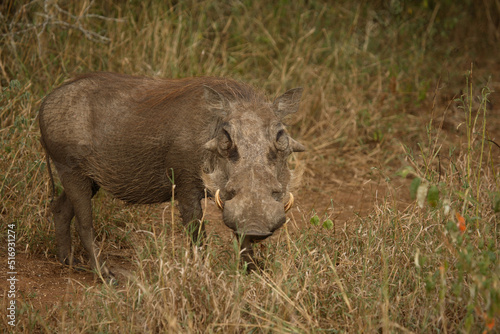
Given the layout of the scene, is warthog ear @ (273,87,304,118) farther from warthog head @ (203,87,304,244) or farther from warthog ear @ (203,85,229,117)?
warthog ear @ (203,85,229,117)

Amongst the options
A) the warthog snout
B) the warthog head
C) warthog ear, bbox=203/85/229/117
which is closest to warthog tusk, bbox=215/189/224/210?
the warthog head

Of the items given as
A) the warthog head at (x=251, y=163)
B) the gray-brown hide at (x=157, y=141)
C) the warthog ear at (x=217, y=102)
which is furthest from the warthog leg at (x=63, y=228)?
the warthog ear at (x=217, y=102)

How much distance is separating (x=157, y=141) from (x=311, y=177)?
7.36ft

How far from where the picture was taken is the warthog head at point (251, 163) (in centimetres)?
299

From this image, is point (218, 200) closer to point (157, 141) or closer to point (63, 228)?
point (157, 141)

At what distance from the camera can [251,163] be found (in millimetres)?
3205

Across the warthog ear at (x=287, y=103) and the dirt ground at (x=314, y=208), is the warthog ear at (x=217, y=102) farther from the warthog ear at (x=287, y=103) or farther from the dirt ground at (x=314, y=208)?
the dirt ground at (x=314, y=208)

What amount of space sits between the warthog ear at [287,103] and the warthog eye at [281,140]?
28 centimetres

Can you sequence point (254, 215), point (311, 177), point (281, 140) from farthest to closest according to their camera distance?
1. point (311, 177)
2. point (281, 140)
3. point (254, 215)

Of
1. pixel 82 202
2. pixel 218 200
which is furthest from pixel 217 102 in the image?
pixel 82 202

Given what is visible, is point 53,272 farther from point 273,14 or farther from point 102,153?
point 273,14

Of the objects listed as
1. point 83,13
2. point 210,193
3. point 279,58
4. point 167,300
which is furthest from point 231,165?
point 279,58

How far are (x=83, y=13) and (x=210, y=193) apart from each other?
2.78 m

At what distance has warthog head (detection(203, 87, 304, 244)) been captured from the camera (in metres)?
2.99
